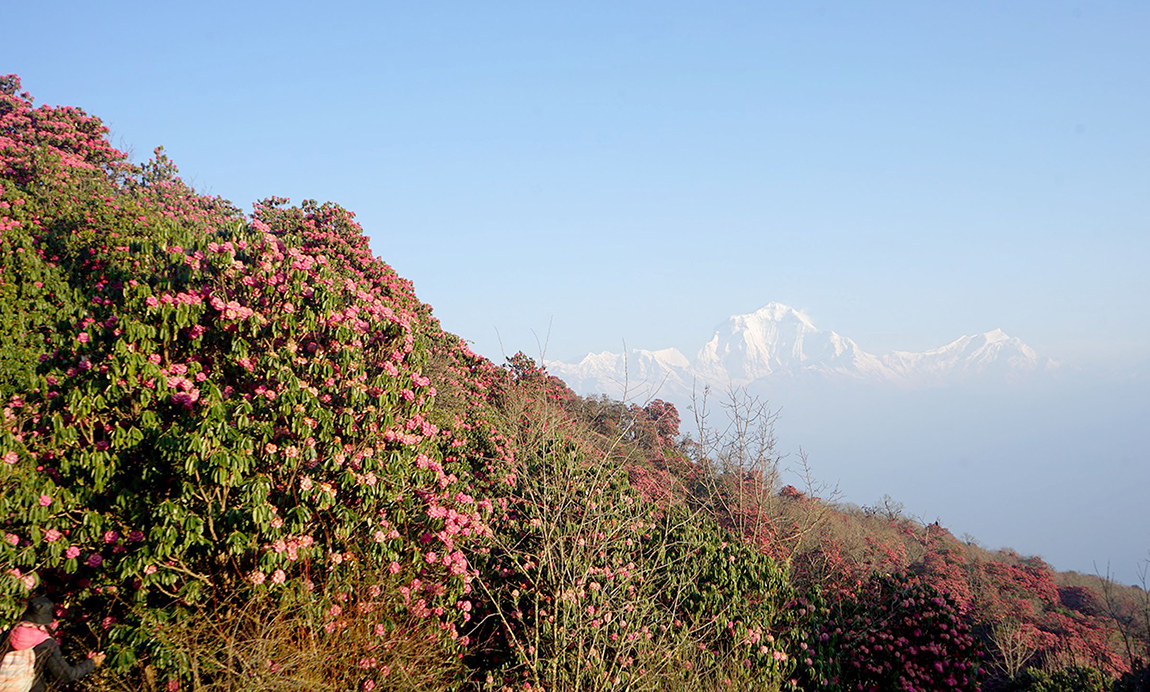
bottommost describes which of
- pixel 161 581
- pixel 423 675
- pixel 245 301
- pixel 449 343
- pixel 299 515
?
pixel 423 675

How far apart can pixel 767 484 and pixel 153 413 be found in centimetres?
1608

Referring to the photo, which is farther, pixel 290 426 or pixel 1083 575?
pixel 1083 575

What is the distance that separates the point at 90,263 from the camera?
13.6 metres

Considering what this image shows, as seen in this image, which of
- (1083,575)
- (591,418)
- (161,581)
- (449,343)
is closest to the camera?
(161,581)

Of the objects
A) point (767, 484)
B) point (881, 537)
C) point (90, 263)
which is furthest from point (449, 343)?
point (881, 537)

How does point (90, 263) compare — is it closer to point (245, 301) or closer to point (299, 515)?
point (245, 301)

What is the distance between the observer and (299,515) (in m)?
6.47

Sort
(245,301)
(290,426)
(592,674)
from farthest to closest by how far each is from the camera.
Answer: (592,674), (245,301), (290,426)

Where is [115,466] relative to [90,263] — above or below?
below

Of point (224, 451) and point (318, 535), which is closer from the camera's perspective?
point (224, 451)

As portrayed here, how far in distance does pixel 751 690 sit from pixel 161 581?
727 cm

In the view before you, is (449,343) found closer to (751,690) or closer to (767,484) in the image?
(767,484)

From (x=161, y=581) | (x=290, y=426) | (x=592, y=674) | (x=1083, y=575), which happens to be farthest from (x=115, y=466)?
(x=1083, y=575)

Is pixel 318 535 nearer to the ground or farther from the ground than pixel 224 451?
nearer to the ground
